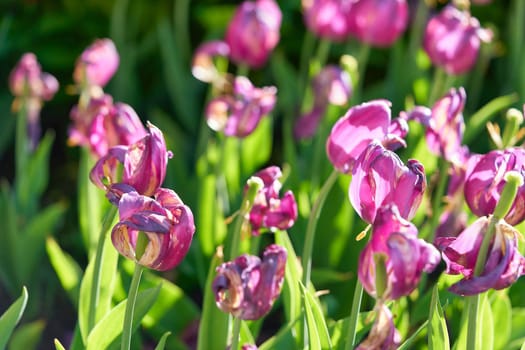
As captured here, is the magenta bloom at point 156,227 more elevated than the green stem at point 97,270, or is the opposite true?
the magenta bloom at point 156,227

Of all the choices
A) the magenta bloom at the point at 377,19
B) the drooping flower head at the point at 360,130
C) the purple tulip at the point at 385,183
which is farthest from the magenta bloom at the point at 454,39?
the purple tulip at the point at 385,183

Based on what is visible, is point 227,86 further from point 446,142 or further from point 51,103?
point 446,142

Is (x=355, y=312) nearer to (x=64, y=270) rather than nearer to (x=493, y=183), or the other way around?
(x=493, y=183)

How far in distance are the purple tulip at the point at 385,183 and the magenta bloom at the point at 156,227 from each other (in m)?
0.19

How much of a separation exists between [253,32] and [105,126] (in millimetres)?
670

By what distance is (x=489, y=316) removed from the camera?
137 centimetres

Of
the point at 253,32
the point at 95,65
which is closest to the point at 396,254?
the point at 95,65

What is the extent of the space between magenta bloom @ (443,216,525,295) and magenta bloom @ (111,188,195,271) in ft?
0.94

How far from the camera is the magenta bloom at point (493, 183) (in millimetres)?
1105

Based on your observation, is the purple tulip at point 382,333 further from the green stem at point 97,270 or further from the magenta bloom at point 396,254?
the green stem at point 97,270

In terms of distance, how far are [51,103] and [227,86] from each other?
A: 25.9 inches

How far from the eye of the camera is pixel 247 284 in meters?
1.11

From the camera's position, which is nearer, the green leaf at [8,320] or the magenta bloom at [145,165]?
the magenta bloom at [145,165]

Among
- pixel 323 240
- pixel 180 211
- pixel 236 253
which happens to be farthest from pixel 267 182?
pixel 323 240
